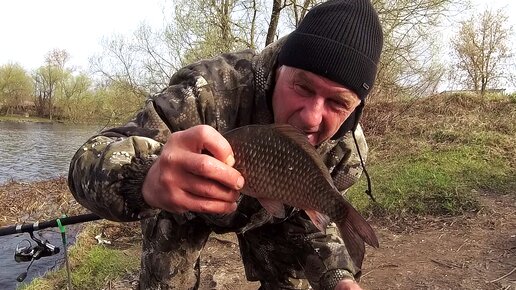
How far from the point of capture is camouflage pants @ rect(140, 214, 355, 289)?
2.95 meters

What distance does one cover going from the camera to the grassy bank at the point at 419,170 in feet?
20.9

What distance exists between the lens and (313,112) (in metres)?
2.13

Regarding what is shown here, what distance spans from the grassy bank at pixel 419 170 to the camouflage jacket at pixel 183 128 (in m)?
3.75

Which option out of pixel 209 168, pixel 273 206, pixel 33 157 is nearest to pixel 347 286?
pixel 273 206

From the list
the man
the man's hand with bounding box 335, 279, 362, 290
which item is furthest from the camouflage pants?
the man's hand with bounding box 335, 279, 362, 290

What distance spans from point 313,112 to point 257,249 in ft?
5.28

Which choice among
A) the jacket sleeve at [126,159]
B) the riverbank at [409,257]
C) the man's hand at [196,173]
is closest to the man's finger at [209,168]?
the man's hand at [196,173]

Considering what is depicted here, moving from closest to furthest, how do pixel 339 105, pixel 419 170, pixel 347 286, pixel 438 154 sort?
pixel 339 105 → pixel 347 286 → pixel 419 170 → pixel 438 154

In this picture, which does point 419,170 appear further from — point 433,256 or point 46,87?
point 46,87

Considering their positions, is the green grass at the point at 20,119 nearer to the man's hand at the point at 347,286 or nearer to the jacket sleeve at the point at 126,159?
the jacket sleeve at the point at 126,159

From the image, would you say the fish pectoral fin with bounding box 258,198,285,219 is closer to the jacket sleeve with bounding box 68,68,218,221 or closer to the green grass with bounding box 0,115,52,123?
the jacket sleeve with bounding box 68,68,218,221

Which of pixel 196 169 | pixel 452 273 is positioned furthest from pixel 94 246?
pixel 196 169

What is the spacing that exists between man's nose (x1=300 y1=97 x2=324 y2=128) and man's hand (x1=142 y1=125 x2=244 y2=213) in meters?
0.75

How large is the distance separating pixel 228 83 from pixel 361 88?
2.47 feet
